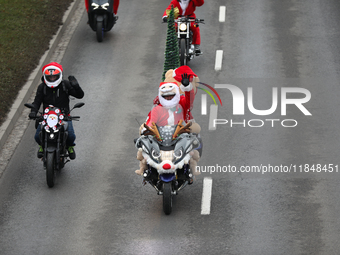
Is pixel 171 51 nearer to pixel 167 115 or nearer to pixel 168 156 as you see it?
pixel 167 115

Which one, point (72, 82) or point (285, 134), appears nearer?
point (72, 82)

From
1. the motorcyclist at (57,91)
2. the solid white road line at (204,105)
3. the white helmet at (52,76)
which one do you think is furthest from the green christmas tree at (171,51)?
the white helmet at (52,76)

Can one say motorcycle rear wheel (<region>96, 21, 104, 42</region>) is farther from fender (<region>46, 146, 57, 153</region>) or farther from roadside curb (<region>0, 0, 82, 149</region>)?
fender (<region>46, 146, 57, 153</region>)

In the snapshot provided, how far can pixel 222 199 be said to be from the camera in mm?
12742

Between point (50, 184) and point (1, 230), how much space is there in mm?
1620

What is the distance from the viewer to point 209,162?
14258mm

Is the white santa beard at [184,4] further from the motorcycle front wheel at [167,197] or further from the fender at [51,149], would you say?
the motorcycle front wheel at [167,197]

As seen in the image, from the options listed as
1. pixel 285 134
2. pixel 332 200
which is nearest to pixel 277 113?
pixel 285 134

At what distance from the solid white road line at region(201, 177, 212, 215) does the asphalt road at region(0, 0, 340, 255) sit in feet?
0.22

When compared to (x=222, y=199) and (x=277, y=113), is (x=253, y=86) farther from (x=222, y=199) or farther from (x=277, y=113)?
(x=222, y=199)

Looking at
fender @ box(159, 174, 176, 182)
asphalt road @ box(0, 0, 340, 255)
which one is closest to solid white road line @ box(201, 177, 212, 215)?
asphalt road @ box(0, 0, 340, 255)

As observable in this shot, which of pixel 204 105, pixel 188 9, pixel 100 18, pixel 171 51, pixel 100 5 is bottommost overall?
pixel 100 18

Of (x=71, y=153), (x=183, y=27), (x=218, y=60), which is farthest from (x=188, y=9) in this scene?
(x=71, y=153)

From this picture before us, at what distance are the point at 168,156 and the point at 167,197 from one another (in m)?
0.68
